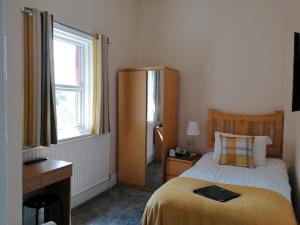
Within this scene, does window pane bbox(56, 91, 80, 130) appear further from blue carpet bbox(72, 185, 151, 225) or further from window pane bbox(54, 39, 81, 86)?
blue carpet bbox(72, 185, 151, 225)

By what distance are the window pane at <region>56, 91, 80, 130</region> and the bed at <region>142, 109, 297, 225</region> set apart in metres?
1.44

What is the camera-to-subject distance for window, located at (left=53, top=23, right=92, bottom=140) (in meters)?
2.79

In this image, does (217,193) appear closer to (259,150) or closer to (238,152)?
(238,152)

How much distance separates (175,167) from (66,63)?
6.48 ft

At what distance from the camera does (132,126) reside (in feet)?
11.7

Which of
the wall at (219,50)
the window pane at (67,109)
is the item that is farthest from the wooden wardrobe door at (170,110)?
the window pane at (67,109)

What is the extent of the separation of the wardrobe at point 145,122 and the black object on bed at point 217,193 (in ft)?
4.59

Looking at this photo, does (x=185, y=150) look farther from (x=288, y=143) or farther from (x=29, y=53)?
(x=29, y=53)

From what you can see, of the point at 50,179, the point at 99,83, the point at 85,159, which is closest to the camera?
the point at 50,179

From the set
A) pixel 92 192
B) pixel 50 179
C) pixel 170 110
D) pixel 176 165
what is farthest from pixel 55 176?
pixel 170 110

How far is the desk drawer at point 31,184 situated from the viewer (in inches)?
74.4
